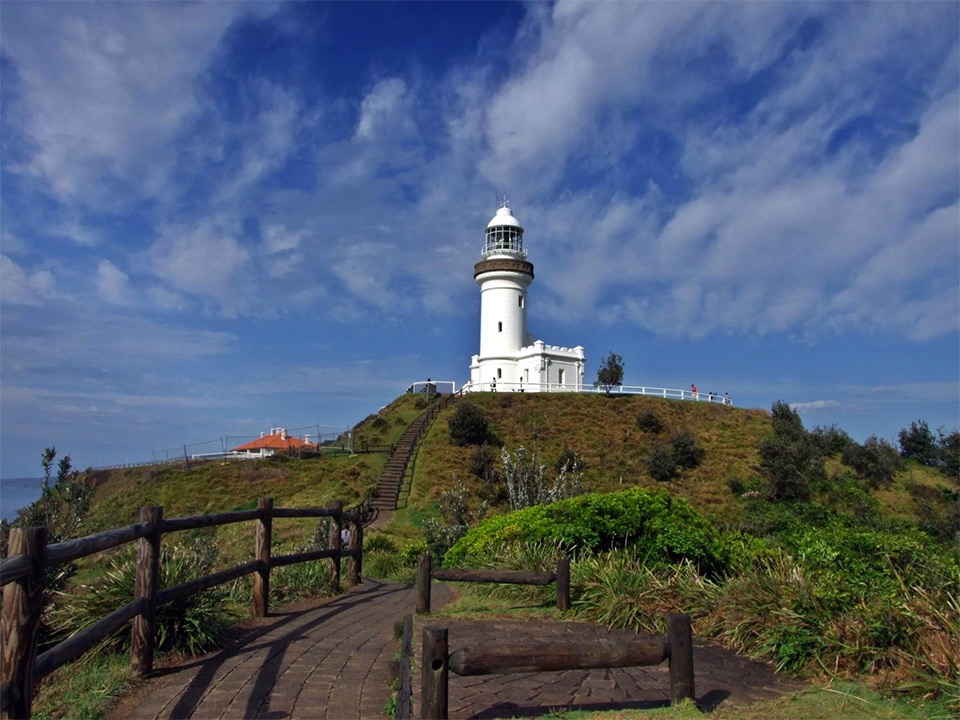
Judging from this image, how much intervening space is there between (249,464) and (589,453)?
16618mm

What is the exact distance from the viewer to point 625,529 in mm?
10922

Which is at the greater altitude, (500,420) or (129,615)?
(500,420)

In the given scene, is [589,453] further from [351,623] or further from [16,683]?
[16,683]

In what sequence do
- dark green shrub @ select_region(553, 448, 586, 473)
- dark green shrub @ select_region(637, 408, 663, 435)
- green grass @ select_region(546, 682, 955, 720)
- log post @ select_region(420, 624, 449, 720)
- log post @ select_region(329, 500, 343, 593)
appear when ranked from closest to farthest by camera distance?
log post @ select_region(420, 624, 449, 720)
green grass @ select_region(546, 682, 955, 720)
log post @ select_region(329, 500, 343, 593)
dark green shrub @ select_region(553, 448, 586, 473)
dark green shrub @ select_region(637, 408, 663, 435)

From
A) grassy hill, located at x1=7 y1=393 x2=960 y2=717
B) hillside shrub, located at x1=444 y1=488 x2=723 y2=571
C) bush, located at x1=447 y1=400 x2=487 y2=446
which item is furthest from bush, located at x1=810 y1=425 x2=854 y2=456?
hillside shrub, located at x1=444 y1=488 x2=723 y2=571

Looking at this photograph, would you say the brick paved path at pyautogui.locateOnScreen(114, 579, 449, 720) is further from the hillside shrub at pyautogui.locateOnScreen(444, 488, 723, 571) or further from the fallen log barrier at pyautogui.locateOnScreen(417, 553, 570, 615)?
the hillside shrub at pyautogui.locateOnScreen(444, 488, 723, 571)

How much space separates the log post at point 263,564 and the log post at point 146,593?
2356mm

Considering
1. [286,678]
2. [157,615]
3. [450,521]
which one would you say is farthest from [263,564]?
[450,521]

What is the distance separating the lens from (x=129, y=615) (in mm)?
5836

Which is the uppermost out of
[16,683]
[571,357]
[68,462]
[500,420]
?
[571,357]

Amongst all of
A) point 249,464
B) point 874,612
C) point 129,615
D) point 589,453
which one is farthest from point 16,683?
point 589,453

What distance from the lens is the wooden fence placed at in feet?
13.8

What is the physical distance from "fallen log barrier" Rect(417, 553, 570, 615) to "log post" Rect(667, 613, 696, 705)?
3377 mm

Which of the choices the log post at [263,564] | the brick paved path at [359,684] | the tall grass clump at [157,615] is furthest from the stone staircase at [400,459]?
the tall grass clump at [157,615]
